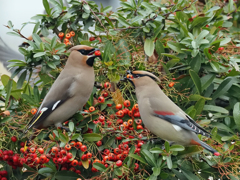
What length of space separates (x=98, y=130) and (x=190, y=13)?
118 cm

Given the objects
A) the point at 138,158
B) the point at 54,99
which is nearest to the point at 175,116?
the point at 138,158

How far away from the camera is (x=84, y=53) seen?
2.20 m

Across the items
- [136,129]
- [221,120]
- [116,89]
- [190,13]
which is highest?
[190,13]

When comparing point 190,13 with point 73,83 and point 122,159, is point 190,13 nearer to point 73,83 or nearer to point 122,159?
point 73,83

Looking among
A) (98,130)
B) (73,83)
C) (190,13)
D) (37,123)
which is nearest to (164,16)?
(190,13)

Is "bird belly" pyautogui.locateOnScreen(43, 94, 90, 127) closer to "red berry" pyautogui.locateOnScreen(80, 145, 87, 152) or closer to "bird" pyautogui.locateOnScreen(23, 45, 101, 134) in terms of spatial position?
"bird" pyautogui.locateOnScreen(23, 45, 101, 134)

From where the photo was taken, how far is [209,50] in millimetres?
2299

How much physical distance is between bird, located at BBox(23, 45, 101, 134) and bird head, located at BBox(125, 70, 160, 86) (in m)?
0.24

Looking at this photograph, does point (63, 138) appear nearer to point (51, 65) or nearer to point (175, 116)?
point (51, 65)

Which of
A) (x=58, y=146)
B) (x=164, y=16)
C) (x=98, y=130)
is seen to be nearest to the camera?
(x=58, y=146)

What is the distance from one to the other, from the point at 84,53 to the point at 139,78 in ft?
1.30

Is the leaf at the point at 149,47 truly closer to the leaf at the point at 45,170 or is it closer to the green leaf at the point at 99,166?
the green leaf at the point at 99,166

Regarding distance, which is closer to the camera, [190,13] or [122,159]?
[122,159]

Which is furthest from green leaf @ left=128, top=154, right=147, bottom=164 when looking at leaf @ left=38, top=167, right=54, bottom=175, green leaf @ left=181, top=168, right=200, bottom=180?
leaf @ left=38, top=167, right=54, bottom=175
